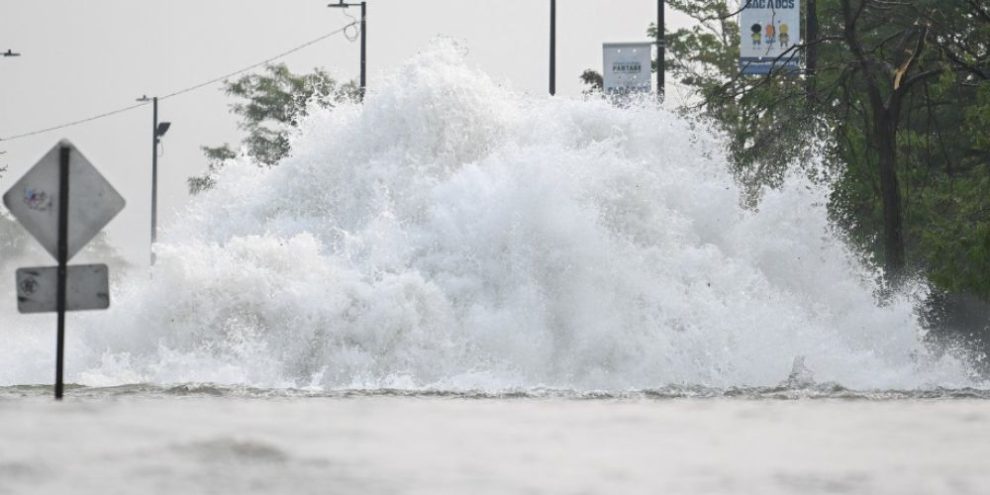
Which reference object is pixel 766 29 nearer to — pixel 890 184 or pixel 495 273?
pixel 890 184

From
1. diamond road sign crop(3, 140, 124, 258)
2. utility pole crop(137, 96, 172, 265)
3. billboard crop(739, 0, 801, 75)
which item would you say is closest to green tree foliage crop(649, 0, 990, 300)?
billboard crop(739, 0, 801, 75)

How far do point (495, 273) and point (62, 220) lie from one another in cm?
1038

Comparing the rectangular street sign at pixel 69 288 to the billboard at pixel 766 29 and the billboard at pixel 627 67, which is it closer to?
the billboard at pixel 766 29

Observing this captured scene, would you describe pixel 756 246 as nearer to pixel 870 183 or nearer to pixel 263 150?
pixel 870 183

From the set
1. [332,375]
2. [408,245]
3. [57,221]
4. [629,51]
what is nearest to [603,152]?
[408,245]

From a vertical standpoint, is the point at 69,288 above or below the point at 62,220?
below

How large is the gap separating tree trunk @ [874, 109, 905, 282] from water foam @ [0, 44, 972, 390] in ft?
2.53

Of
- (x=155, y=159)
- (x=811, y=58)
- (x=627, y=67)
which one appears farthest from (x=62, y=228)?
(x=155, y=159)

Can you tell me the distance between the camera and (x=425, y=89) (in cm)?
2892

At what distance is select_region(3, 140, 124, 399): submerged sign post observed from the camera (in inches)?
559

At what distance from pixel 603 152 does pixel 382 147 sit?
369cm

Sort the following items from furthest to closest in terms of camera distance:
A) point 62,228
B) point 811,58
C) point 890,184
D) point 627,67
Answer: point 627,67 < point 811,58 < point 890,184 < point 62,228

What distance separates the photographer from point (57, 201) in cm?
1423

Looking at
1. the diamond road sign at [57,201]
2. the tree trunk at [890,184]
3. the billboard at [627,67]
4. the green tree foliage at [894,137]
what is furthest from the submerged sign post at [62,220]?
the billboard at [627,67]
